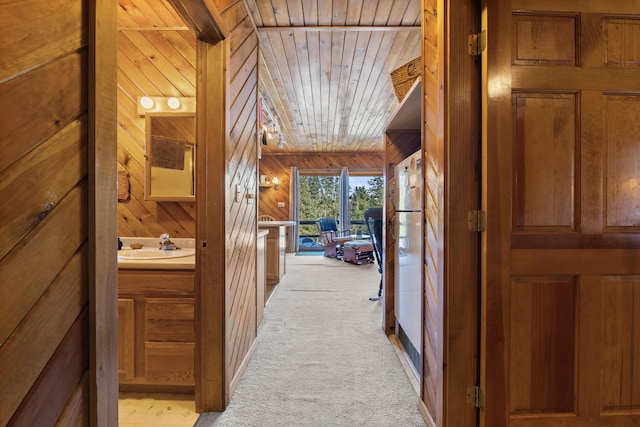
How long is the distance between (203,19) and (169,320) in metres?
1.68

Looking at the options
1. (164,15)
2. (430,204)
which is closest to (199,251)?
(430,204)

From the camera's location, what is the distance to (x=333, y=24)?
236cm

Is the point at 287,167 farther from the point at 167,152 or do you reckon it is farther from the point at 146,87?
the point at 167,152

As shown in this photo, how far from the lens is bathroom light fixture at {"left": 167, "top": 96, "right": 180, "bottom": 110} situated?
2125 millimetres

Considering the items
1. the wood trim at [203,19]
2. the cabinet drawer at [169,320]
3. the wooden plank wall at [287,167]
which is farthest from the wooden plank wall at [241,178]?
the wooden plank wall at [287,167]

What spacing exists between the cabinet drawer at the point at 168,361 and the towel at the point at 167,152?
3.86 ft

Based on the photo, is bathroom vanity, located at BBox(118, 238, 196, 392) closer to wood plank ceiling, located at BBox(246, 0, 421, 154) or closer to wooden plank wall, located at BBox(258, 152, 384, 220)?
wood plank ceiling, located at BBox(246, 0, 421, 154)

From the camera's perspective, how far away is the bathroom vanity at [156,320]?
1692 millimetres

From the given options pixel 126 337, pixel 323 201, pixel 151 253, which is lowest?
pixel 126 337

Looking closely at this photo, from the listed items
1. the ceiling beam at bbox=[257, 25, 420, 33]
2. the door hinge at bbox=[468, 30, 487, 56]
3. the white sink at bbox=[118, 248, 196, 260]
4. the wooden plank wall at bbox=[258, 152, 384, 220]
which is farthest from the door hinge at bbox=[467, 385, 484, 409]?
the wooden plank wall at bbox=[258, 152, 384, 220]

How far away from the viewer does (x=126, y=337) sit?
1.70 meters

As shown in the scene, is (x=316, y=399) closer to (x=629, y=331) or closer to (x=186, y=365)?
(x=186, y=365)

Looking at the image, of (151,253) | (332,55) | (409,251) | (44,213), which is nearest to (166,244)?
(151,253)

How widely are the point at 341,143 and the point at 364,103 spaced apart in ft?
8.87
